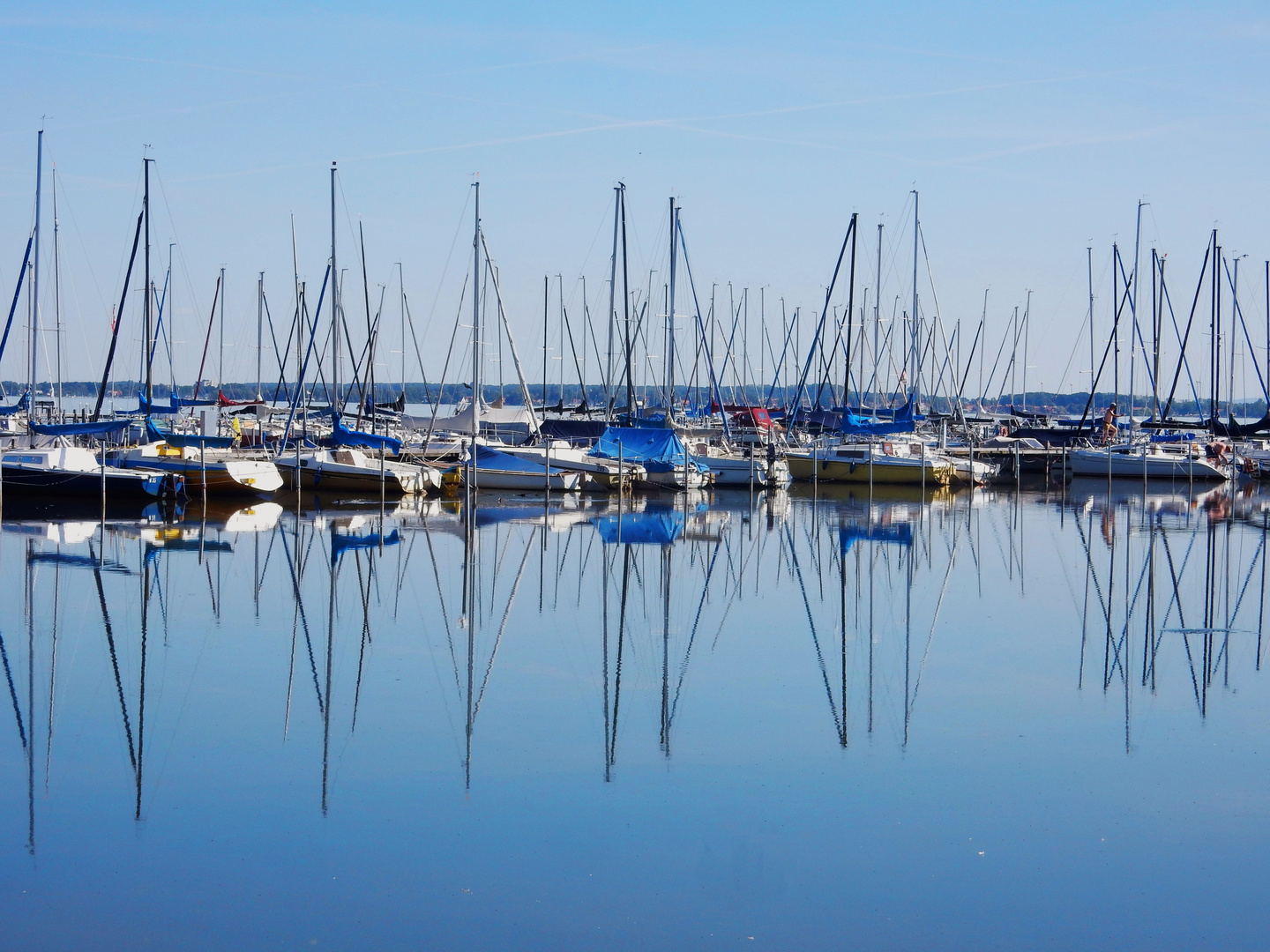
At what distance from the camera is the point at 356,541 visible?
3002 centimetres

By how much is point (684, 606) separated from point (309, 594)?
19.3ft

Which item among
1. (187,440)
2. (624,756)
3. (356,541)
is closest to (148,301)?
(187,440)

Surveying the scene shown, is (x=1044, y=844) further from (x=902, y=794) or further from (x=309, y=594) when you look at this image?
(x=309, y=594)

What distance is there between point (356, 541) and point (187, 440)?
1636 centimetres

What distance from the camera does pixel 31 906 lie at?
8836 millimetres

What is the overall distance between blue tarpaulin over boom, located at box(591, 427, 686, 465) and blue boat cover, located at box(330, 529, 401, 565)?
1533cm

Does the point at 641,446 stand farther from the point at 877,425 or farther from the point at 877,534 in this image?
the point at 877,534

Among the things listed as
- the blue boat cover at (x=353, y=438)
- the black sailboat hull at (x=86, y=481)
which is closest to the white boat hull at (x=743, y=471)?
the blue boat cover at (x=353, y=438)

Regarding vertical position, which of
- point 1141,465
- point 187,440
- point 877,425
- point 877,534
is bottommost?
point 877,534

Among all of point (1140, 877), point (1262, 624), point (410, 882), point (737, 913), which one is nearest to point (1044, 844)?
point (1140, 877)

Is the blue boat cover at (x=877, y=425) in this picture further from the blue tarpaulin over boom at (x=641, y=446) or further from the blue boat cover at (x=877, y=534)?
the blue boat cover at (x=877, y=534)

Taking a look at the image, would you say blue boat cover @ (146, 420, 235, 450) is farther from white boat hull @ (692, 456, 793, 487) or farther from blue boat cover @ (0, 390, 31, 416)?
white boat hull @ (692, 456, 793, 487)

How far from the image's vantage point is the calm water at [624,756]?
9.05m

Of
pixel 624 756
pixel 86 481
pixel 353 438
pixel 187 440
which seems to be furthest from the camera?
pixel 353 438
